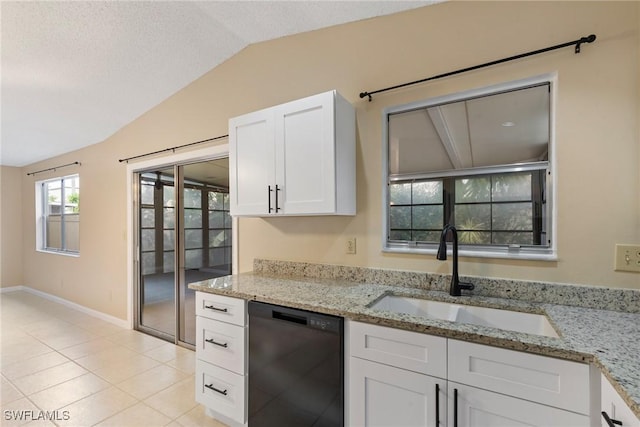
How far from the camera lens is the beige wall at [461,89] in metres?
1.43

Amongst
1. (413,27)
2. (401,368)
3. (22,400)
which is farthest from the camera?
(22,400)

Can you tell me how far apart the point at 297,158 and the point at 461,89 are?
1.08 metres

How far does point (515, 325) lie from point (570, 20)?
1569 mm

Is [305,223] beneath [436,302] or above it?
above

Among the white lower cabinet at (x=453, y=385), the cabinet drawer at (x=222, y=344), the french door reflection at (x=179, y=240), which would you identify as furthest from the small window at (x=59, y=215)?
the white lower cabinet at (x=453, y=385)

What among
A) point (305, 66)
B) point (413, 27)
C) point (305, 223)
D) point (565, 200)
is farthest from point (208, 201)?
point (565, 200)

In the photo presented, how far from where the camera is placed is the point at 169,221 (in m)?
3.41

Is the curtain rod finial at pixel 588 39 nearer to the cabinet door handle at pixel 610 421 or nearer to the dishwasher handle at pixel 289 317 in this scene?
the cabinet door handle at pixel 610 421

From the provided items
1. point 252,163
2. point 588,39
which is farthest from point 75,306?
point 588,39

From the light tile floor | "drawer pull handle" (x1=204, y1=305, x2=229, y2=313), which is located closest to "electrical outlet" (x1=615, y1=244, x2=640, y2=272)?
"drawer pull handle" (x1=204, y1=305, x2=229, y2=313)

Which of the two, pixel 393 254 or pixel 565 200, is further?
pixel 393 254

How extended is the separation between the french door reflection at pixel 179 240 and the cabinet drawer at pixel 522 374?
2.22 meters

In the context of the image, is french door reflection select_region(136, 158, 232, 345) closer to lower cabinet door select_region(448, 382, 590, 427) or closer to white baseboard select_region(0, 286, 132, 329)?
white baseboard select_region(0, 286, 132, 329)

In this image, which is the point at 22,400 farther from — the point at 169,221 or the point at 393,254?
the point at 393,254
